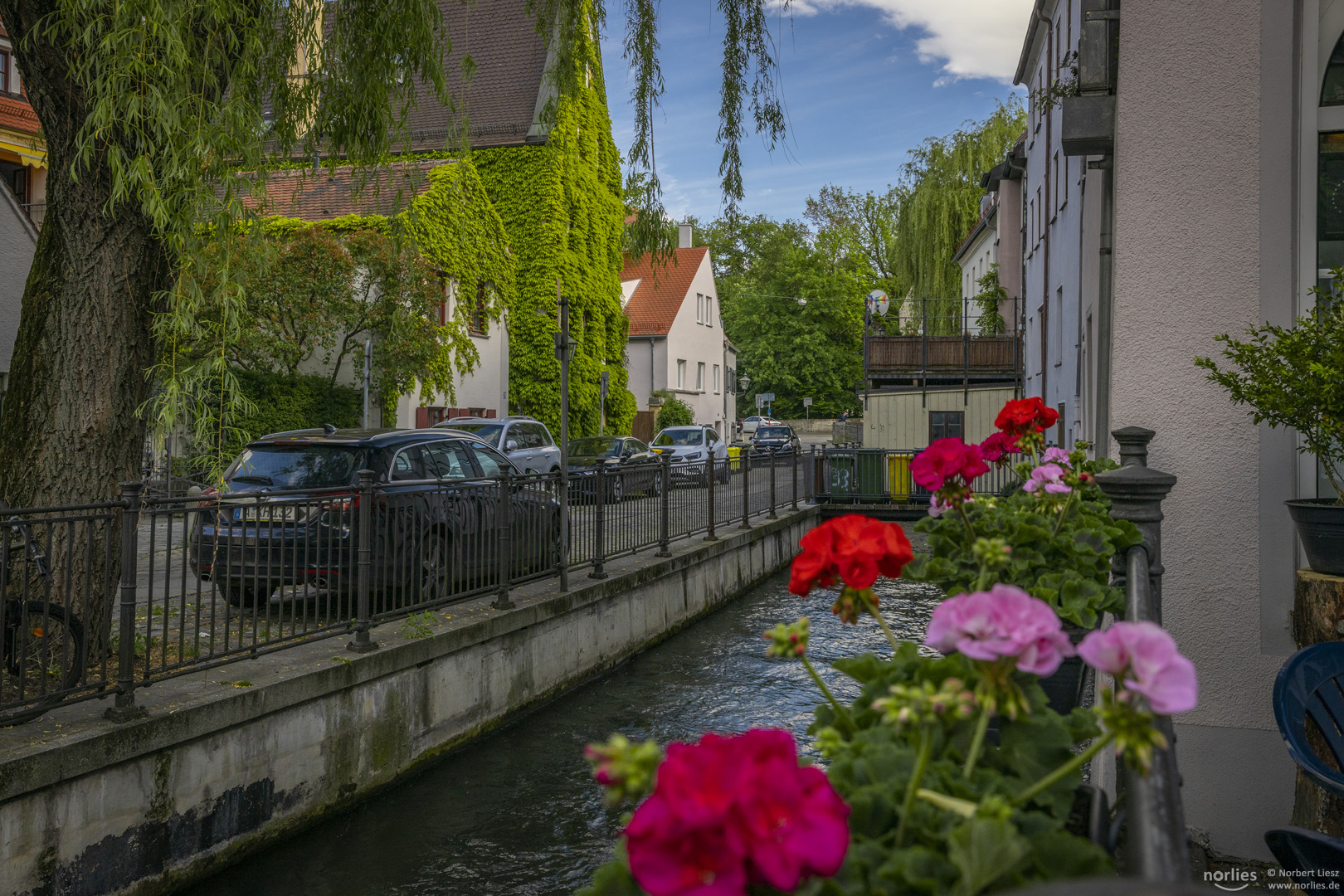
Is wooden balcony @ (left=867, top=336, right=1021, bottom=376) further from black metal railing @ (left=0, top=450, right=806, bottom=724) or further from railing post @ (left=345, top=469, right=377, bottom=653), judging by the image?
railing post @ (left=345, top=469, right=377, bottom=653)

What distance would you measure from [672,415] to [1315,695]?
4107 cm

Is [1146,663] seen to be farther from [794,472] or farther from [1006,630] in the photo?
[794,472]

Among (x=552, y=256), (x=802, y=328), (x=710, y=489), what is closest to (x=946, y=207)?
(x=552, y=256)

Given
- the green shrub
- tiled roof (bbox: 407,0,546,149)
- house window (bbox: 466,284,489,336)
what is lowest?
the green shrub

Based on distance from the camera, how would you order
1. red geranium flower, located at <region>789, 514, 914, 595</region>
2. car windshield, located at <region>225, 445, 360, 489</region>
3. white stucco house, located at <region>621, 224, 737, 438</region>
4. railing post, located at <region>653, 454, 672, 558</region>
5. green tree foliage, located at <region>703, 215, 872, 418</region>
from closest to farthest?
red geranium flower, located at <region>789, 514, 914, 595</region>, car windshield, located at <region>225, 445, 360, 489</region>, railing post, located at <region>653, 454, 672, 558</region>, white stucco house, located at <region>621, 224, 737, 438</region>, green tree foliage, located at <region>703, 215, 872, 418</region>

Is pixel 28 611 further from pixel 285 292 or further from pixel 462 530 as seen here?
pixel 285 292

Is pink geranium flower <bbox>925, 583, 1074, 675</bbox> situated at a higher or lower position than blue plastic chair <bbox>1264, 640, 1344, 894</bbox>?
higher

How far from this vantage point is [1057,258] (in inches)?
799

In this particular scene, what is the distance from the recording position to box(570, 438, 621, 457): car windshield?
23.9 meters

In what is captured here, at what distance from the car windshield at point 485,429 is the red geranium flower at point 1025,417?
16.4 m

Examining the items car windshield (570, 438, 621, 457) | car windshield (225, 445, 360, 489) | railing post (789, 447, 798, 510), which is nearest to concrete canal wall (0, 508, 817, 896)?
car windshield (225, 445, 360, 489)

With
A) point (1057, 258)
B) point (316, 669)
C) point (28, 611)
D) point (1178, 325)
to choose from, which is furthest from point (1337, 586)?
point (1057, 258)

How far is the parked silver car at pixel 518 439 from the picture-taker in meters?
20.0

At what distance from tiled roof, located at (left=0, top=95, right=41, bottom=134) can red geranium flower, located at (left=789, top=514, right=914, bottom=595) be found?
2767 cm
